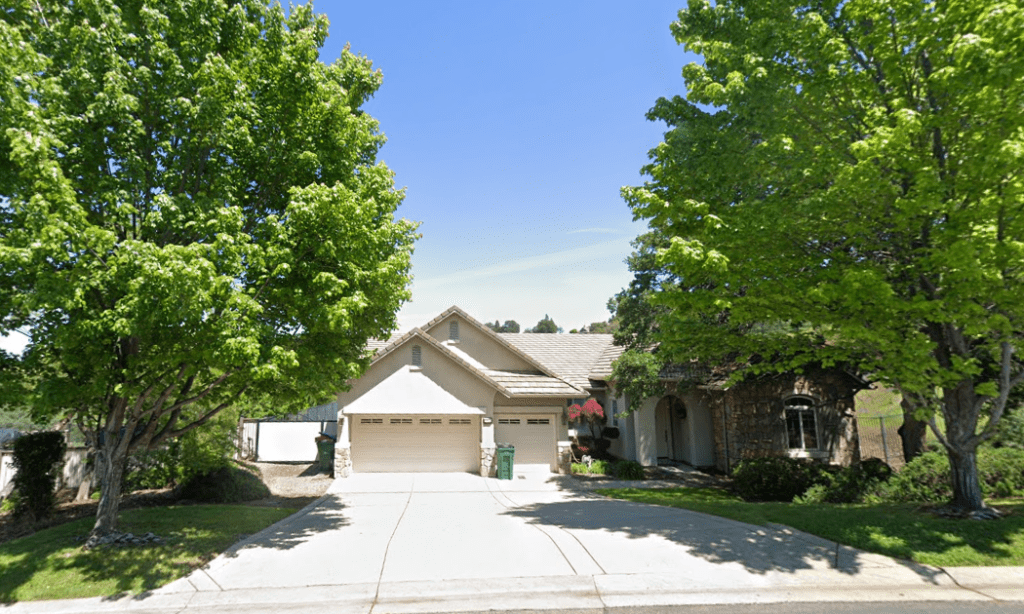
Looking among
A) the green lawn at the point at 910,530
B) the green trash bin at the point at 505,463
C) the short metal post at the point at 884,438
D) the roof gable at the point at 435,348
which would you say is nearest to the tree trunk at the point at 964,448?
the green lawn at the point at 910,530

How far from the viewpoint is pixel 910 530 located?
373 inches

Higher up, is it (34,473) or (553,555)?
(34,473)

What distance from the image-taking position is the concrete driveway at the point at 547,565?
7.41 m

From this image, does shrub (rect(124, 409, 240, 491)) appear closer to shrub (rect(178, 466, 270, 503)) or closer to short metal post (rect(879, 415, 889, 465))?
shrub (rect(178, 466, 270, 503))

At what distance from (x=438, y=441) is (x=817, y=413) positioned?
13.4m

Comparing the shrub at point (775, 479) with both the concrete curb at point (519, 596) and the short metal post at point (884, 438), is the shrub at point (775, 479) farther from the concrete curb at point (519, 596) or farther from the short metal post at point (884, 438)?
the concrete curb at point (519, 596)

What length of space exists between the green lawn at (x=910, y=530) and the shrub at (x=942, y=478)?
0.87 meters

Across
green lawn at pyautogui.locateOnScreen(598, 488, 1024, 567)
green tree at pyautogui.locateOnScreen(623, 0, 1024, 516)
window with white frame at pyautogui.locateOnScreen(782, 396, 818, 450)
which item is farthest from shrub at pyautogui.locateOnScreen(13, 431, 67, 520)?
window with white frame at pyautogui.locateOnScreen(782, 396, 818, 450)

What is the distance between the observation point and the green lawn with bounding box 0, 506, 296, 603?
25.1 feet

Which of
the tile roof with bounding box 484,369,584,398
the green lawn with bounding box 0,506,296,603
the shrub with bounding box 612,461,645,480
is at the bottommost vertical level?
the shrub with bounding box 612,461,645,480

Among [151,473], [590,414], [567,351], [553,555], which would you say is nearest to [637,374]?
[590,414]

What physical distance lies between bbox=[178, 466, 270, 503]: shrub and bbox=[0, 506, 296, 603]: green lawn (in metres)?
2.43

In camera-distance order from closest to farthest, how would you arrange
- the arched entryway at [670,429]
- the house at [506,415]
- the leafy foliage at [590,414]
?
the house at [506,415]
the leafy foliage at [590,414]
the arched entryway at [670,429]

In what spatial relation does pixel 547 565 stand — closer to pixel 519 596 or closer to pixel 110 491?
pixel 519 596
